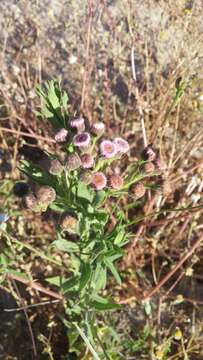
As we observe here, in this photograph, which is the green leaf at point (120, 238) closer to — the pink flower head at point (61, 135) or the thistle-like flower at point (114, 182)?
the thistle-like flower at point (114, 182)

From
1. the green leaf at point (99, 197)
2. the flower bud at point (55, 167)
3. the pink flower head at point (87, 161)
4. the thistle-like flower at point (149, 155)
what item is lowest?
the green leaf at point (99, 197)

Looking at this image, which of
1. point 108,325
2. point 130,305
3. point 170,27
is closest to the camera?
point 108,325

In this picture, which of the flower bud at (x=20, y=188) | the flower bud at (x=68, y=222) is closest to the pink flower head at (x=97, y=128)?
the flower bud at (x=68, y=222)

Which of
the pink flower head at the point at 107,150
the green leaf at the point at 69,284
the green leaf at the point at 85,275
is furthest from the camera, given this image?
the green leaf at the point at 69,284

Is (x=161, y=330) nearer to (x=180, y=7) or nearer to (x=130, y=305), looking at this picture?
(x=130, y=305)

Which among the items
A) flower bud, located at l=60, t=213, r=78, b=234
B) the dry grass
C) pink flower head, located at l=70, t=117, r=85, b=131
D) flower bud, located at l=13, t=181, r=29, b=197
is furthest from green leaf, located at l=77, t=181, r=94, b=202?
flower bud, located at l=13, t=181, r=29, b=197

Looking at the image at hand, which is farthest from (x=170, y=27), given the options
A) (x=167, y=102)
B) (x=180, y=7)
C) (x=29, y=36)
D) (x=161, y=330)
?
(x=161, y=330)
